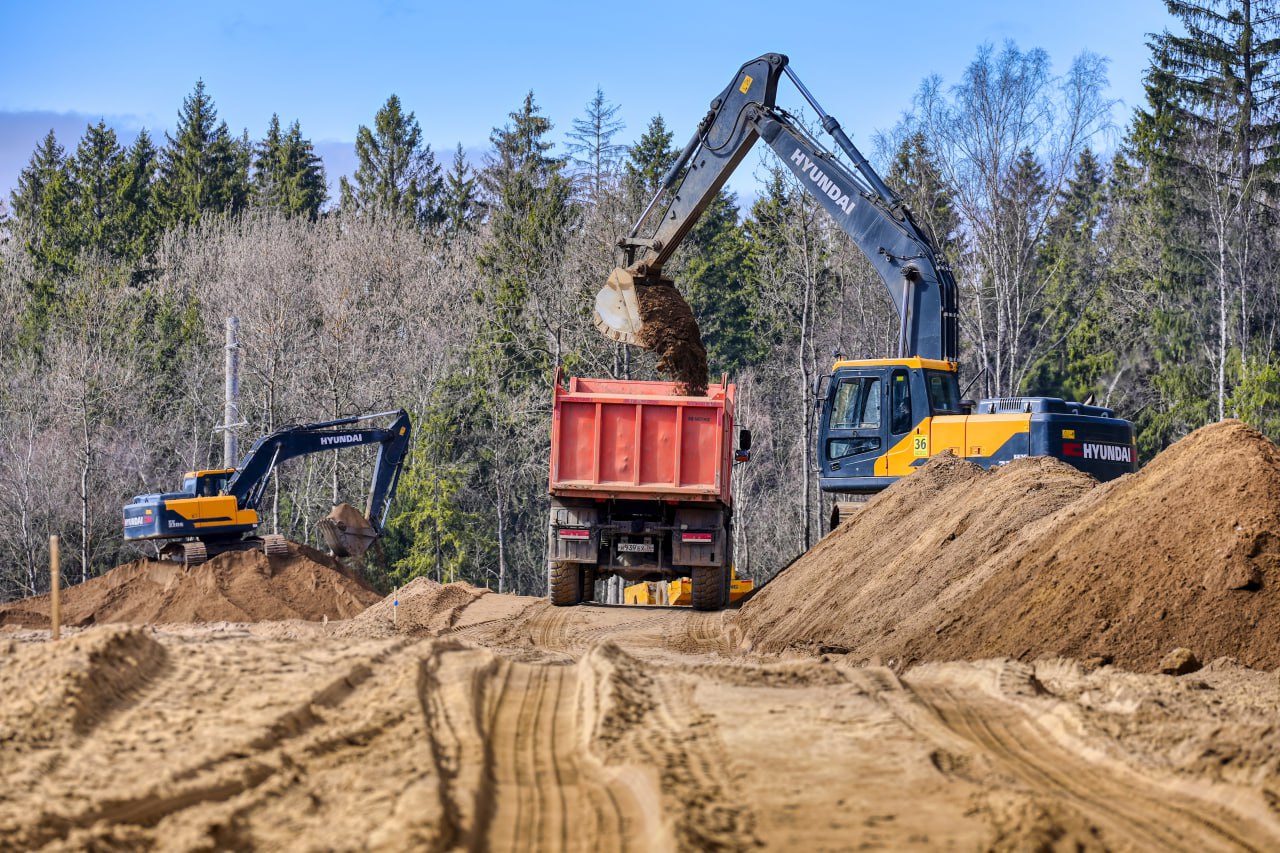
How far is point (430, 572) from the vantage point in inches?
1446

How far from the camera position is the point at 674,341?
58.5 feet

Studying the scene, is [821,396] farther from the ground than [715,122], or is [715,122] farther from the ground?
[715,122]

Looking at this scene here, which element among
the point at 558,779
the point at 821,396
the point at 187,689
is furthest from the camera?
the point at 821,396

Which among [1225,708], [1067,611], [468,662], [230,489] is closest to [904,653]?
[1067,611]

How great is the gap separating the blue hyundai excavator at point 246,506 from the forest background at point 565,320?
19.3ft

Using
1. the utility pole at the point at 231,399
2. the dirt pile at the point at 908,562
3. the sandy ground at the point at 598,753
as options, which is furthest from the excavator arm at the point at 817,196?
the utility pole at the point at 231,399

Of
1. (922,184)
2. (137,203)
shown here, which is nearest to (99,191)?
(137,203)

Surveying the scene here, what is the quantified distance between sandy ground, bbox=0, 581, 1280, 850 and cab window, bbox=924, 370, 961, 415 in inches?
393

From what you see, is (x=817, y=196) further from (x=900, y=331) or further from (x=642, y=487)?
(x=642, y=487)

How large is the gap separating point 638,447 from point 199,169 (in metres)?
47.0

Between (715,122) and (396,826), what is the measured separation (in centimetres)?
1666

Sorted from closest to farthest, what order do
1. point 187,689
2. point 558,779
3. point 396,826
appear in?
1. point 396,826
2. point 558,779
3. point 187,689

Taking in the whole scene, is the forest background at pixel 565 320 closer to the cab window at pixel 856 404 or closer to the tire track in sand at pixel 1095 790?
the cab window at pixel 856 404

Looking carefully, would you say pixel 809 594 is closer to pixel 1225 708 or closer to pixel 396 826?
pixel 1225 708
